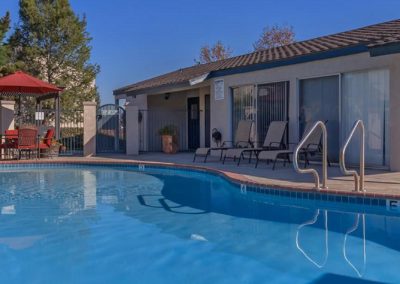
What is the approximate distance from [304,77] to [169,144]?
23.0 feet

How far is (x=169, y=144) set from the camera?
57.5ft

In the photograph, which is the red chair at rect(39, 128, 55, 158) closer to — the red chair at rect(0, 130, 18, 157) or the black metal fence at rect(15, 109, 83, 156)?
the black metal fence at rect(15, 109, 83, 156)

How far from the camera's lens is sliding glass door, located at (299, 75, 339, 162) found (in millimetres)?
11391

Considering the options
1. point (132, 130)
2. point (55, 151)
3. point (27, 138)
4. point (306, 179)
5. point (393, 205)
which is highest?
point (132, 130)

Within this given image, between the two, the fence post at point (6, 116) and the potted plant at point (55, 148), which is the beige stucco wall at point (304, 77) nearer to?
the potted plant at point (55, 148)

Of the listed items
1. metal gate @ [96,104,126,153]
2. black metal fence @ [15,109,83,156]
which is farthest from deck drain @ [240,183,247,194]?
metal gate @ [96,104,126,153]

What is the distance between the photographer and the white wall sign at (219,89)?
15.2 meters

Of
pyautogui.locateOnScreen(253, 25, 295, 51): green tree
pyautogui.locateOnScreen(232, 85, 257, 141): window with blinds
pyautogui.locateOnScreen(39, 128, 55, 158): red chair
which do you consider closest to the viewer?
pyautogui.locateOnScreen(232, 85, 257, 141): window with blinds

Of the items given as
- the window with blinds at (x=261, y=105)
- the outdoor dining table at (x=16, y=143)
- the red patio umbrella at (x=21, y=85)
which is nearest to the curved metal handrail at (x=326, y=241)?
the window with blinds at (x=261, y=105)

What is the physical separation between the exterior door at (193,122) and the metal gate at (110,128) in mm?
3066

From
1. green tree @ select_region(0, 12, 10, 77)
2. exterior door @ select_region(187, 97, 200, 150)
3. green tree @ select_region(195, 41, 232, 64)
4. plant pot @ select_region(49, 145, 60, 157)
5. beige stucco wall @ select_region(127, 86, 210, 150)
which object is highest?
green tree @ select_region(195, 41, 232, 64)

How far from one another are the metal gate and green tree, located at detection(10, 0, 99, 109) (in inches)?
283

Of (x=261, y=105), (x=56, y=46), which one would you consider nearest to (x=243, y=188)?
(x=261, y=105)

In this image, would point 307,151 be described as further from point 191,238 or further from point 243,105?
point 191,238
